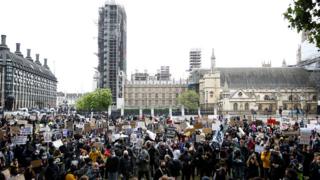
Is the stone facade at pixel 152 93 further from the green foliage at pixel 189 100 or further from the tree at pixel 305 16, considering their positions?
the tree at pixel 305 16

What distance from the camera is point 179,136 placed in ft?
81.2

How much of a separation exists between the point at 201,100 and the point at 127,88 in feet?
74.3

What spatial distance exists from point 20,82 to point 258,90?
5138cm

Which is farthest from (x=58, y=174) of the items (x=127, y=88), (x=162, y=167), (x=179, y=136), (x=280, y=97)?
(x=127, y=88)

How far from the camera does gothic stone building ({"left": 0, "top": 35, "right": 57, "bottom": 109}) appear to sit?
3925 inches

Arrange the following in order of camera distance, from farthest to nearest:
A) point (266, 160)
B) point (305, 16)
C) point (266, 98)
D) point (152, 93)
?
point (152, 93)
point (266, 98)
point (266, 160)
point (305, 16)

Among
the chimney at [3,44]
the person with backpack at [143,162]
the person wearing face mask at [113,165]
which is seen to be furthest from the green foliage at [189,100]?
the person wearing face mask at [113,165]

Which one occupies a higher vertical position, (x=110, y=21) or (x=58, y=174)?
(x=110, y=21)

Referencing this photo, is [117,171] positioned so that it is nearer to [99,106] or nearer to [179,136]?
[179,136]

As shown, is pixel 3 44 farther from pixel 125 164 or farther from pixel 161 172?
pixel 161 172

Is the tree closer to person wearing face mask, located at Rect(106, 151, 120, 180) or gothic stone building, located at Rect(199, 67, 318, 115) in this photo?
person wearing face mask, located at Rect(106, 151, 120, 180)

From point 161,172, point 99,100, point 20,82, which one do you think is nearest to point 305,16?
point 161,172

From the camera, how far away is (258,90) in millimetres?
107188

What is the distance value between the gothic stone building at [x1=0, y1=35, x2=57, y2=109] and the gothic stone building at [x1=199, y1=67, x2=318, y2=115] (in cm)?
3957
